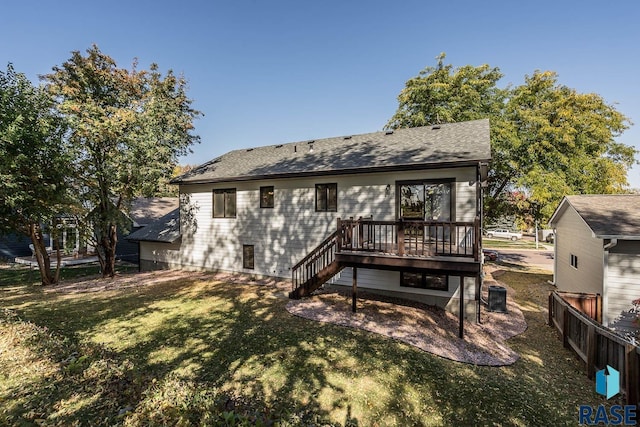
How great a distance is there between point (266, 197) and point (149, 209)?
1622 cm

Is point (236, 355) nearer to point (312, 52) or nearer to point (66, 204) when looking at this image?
point (66, 204)

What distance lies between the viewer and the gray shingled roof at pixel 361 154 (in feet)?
31.5

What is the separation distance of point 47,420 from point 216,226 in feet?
34.6

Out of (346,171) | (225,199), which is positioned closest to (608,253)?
(346,171)

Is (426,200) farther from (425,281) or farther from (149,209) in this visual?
(149,209)

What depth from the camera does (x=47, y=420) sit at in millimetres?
4074

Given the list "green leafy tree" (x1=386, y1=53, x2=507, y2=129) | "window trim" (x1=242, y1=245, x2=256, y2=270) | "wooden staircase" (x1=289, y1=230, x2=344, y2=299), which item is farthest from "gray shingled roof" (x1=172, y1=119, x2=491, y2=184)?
"green leafy tree" (x1=386, y1=53, x2=507, y2=129)

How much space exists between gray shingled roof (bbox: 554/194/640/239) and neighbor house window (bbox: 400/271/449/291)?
449 cm

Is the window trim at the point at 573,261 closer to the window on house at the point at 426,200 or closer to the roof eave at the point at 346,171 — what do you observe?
the window on house at the point at 426,200

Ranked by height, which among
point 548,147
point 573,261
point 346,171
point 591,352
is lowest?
point 591,352

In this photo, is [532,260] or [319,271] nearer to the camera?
[319,271]

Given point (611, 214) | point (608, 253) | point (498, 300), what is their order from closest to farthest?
point (608, 253), point (611, 214), point (498, 300)

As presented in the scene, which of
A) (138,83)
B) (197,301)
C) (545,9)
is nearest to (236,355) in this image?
(197,301)

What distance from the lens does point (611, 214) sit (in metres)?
9.11
